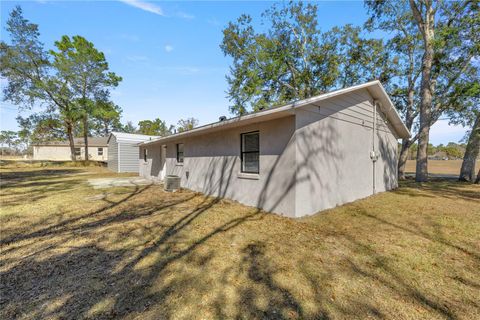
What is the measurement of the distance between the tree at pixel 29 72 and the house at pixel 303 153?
2549 centimetres

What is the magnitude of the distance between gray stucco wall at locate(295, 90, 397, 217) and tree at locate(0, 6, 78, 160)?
1162 inches

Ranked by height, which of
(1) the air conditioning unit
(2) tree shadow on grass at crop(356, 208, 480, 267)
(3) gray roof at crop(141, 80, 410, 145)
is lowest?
(2) tree shadow on grass at crop(356, 208, 480, 267)

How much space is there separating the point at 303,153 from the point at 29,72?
1310 inches

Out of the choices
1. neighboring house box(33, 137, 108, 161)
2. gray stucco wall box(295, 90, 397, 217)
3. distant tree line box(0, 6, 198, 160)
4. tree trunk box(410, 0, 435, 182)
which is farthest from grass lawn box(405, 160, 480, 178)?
neighboring house box(33, 137, 108, 161)

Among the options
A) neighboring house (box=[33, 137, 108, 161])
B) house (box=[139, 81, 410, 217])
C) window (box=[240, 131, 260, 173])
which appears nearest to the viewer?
house (box=[139, 81, 410, 217])

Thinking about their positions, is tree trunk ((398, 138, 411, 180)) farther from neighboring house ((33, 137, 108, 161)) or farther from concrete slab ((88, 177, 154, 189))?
neighboring house ((33, 137, 108, 161))

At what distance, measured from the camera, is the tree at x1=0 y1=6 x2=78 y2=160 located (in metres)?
22.8

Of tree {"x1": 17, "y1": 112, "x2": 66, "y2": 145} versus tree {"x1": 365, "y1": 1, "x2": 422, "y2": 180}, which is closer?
tree {"x1": 365, "y1": 1, "x2": 422, "y2": 180}

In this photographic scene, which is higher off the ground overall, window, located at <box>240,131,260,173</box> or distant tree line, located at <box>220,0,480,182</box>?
distant tree line, located at <box>220,0,480,182</box>

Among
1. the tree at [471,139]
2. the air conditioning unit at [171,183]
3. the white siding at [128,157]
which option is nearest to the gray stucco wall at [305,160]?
the air conditioning unit at [171,183]

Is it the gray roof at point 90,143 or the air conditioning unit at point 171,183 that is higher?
the gray roof at point 90,143

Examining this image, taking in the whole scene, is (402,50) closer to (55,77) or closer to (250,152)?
(250,152)

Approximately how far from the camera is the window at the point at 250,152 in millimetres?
6531

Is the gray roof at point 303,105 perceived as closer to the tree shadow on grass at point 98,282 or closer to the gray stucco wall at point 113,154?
the tree shadow on grass at point 98,282
